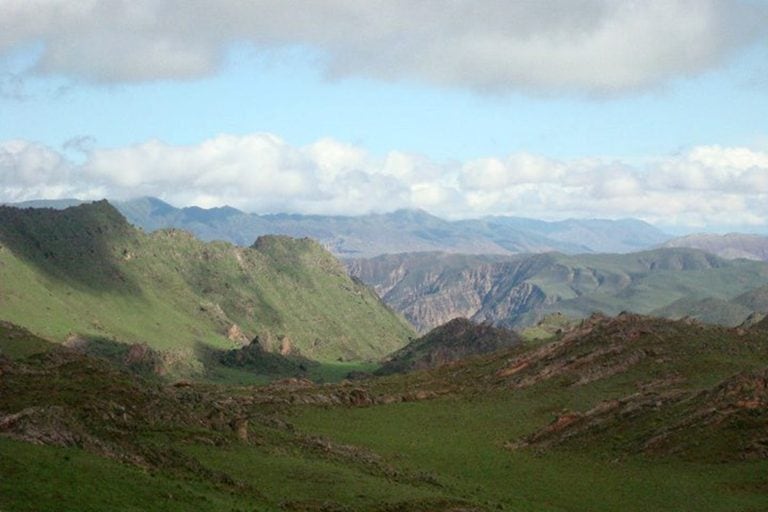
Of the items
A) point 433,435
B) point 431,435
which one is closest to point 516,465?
point 433,435

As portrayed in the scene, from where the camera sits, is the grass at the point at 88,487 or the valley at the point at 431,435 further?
the valley at the point at 431,435

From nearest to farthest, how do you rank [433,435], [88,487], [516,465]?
[88,487] → [516,465] → [433,435]

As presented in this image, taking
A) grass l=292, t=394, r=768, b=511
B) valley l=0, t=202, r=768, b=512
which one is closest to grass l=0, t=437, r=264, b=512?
valley l=0, t=202, r=768, b=512

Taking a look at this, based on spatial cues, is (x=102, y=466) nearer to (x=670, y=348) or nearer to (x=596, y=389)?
(x=596, y=389)

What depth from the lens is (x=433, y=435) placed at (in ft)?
338

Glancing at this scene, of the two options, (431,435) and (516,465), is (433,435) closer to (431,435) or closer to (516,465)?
(431,435)

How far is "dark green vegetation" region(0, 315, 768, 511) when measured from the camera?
56.0m

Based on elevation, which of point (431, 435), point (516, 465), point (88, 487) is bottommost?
point (431, 435)

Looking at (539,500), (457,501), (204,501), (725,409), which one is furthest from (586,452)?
(204,501)

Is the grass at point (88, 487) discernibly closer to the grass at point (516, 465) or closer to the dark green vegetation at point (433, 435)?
the dark green vegetation at point (433, 435)

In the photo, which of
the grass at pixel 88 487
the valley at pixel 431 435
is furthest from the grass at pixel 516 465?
the grass at pixel 88 487

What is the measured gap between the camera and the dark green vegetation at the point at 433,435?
56.0 metres

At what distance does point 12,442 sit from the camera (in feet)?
A: 172

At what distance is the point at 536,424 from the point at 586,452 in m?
15.0
